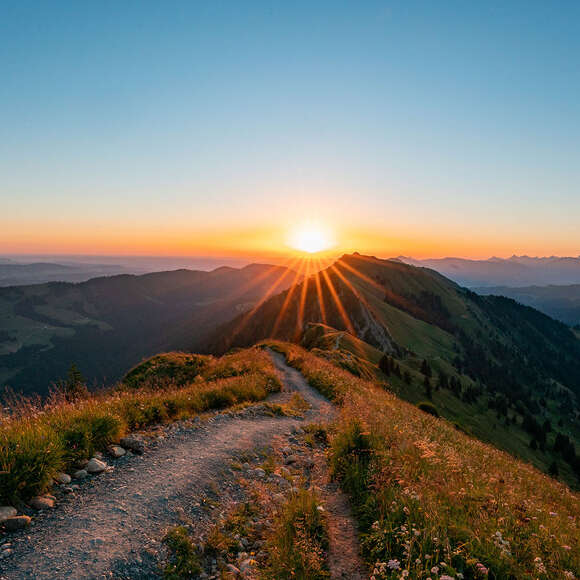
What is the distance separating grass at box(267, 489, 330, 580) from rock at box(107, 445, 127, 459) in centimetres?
443

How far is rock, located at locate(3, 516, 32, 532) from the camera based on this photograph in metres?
5.46

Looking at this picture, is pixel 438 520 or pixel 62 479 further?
Answer: pixel 62 479

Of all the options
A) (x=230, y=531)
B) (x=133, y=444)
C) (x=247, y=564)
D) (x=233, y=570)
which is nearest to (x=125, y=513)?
(x=230, y=531)

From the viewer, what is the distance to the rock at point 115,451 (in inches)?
329

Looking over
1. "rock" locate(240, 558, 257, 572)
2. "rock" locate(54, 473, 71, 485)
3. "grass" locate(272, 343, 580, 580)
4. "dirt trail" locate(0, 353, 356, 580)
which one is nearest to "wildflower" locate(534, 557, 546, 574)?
"grass" locate(272, 343, 580, 580)

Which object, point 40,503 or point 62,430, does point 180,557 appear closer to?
point 40,503

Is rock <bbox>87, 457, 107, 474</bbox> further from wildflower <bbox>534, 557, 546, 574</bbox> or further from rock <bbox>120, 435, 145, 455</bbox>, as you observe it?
wildflower <bbox>534, 557, 546, 574</bbox>

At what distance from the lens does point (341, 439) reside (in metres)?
9.28

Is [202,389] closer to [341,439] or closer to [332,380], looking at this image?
[341,439]

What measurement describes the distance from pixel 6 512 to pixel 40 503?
0.61 meters

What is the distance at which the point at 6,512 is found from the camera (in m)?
5.55

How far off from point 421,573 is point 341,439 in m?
5.24

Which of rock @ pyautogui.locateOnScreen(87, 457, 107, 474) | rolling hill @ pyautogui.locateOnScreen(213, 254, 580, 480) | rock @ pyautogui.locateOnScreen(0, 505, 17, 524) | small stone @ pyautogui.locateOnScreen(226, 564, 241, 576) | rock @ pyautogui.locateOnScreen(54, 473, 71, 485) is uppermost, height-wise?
rock @ pyautogui.locateOnScreen(0, 505, 17, 524)

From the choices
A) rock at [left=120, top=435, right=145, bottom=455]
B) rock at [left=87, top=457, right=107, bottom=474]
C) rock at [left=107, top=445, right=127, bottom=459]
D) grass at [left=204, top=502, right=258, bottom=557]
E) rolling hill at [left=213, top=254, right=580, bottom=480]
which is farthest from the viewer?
rolling hill at [left=213, top=254, right=580, bottom=480]
